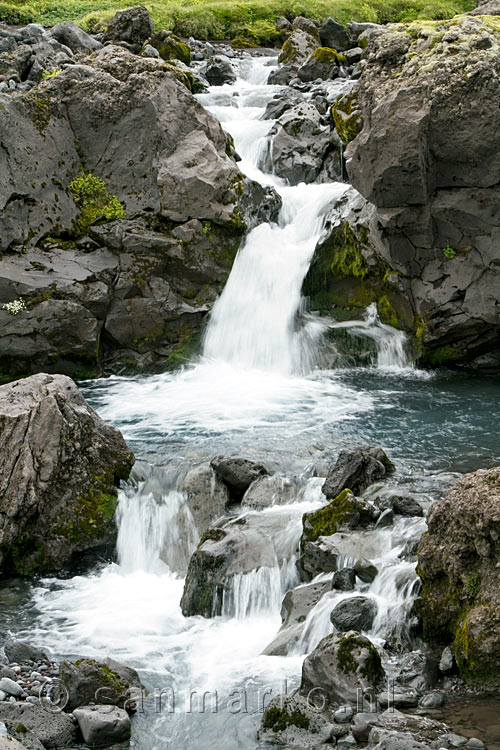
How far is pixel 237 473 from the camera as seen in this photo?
34.9ft

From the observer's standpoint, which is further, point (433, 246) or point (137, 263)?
point (137, 263)

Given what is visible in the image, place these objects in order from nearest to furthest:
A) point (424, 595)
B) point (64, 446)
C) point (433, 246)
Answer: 1. point (424, 595)
2. point (64, 446)
3. point (433, 246)

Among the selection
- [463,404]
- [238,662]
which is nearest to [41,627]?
[238,662]

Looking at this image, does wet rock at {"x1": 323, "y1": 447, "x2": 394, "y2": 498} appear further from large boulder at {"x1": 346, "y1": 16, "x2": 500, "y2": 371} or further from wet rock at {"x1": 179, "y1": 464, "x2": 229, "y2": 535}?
large boulder at {"x1": 346, "y1": 16, "x2": 500, "y2": 371}

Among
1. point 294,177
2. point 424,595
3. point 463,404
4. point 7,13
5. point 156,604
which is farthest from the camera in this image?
point 7,13

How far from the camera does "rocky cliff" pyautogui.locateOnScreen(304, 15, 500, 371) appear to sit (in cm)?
1391

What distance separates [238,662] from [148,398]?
8071 millimetres

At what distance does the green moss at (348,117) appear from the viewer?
17250 millimetres

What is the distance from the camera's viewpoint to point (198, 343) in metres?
17.0

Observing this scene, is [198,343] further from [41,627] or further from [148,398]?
[41,627]

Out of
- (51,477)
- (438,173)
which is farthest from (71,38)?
(51,477)

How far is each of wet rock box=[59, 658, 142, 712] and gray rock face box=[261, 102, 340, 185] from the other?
14.8 m

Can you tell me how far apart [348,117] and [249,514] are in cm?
1060

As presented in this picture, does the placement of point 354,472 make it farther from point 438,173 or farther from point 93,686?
point 438,173
